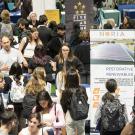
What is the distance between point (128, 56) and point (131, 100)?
709 mm

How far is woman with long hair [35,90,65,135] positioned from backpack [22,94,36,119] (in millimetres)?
419

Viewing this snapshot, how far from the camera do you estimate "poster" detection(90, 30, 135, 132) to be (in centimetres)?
916

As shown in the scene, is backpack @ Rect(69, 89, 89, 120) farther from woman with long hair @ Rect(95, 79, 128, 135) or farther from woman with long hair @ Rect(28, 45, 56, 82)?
woman with long hair @ Rect(28, 45, 56, 82)

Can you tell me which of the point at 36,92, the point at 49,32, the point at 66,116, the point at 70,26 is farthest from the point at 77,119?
the point at 70,26

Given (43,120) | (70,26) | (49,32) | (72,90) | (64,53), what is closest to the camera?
(43,120)

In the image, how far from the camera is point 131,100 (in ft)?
30.4

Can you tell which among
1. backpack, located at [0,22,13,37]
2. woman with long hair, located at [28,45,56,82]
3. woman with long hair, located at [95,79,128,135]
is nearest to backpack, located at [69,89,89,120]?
woman with long hair, located at [95,79,128,135]

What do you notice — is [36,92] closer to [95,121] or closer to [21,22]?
[95,121]

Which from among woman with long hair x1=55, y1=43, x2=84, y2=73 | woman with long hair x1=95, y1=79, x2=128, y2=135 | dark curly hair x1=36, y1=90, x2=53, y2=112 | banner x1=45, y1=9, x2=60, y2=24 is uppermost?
banner x1=45, y1=9, x2=60, y2=24

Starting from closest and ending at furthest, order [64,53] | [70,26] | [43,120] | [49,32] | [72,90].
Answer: [43,120] < [72,90] < [64,53] < [49,32] < [70,26]

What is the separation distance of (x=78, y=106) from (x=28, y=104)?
30.2 inches

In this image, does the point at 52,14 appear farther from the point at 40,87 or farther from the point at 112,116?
the point at 112,116

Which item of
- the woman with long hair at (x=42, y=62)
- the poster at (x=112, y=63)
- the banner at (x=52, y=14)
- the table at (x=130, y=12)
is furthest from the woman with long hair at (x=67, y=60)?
the table at (x=130, y=12)

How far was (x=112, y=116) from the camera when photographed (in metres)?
8.54
